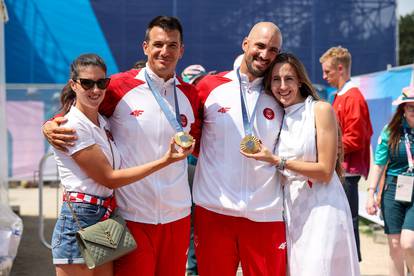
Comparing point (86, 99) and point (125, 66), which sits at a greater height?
point (125, 66)

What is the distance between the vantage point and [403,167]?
4.25m

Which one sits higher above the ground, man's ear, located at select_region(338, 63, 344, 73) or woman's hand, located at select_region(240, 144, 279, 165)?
man's ear, located at select_region(338, 63, 344, 73)

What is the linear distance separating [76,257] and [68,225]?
0.17 meters

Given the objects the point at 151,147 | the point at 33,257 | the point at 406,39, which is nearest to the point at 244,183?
the point at 151,147

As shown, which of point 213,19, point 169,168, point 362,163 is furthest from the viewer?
point 213,19

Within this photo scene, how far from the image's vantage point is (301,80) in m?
3.15

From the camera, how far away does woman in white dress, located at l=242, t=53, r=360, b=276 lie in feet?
9.85

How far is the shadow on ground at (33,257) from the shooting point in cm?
574

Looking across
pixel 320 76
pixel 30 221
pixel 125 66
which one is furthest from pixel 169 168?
pixel 320 76

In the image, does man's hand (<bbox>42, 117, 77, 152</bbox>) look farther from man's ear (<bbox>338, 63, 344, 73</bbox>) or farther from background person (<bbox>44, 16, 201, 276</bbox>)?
man's ear (<bbox>338, 63, 344, 73</bbox>)

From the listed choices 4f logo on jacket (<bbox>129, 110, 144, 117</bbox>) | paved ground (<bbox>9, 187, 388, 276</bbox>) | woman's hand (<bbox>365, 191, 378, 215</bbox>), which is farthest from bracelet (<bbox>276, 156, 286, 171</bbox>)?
paved ground (<bbox>9, 187, 388, 276</bbox>)

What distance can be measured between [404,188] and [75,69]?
110 inches

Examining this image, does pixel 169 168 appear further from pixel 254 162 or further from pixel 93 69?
pixel 93 69

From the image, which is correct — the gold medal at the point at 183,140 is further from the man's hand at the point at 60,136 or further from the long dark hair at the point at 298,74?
the long dark hair at the point at 298,74
